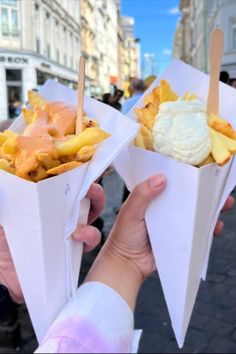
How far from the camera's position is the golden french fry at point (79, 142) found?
0.84 metres

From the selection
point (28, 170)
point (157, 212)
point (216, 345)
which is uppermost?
point (28, 170)

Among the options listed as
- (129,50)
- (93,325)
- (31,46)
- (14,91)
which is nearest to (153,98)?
(93,325)

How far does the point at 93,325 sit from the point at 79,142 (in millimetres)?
348

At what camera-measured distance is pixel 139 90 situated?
4195 mm

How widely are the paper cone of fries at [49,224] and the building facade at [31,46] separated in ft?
1.64

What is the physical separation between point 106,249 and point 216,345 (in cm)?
167

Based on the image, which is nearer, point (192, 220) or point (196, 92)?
point (192, 220)

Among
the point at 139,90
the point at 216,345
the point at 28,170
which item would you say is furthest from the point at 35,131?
the point at 139,90

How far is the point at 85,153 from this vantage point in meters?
0.85

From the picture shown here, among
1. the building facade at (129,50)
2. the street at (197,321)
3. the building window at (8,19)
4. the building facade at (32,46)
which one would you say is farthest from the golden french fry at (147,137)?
the building facade at (129,50)

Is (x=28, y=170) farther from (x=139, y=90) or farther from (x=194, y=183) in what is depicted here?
(x=139, y=90)

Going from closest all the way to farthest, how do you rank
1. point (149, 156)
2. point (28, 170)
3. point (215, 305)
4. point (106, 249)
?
point (28, 170)
point (149, 156)
point (106, 249)
point (215, 305)

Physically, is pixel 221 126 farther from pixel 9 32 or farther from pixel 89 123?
pixel 9 32

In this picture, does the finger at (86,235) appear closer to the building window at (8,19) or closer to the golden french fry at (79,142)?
the golden french fry at (79,142)
